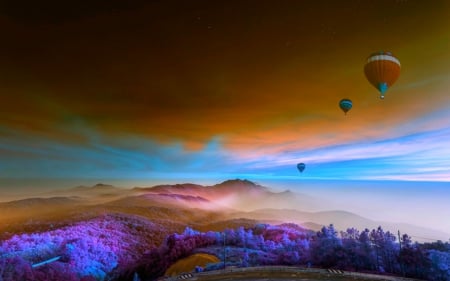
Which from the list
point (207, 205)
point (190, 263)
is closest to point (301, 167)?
point (207, 205)

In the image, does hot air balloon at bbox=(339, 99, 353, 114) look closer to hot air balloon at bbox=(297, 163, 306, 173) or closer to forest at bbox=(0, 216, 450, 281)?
hot air balloon at bbox=(297, 163, 306, 173)

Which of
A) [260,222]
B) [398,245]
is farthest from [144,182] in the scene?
[398,245]

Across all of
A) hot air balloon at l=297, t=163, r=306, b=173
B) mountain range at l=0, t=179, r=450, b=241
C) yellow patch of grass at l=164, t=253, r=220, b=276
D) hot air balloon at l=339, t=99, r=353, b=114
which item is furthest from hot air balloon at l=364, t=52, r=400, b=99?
yellow patch of grass at l=164, t=253, r=220, b=276

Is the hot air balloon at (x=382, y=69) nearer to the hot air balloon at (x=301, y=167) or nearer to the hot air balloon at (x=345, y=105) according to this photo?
the hot air balloon at (x=345, y=105)

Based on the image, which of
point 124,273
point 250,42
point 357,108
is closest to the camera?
point 250,42

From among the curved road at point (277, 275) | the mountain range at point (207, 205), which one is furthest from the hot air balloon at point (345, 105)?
the curved road at point (277, 275)

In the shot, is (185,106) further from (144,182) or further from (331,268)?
(331,268)

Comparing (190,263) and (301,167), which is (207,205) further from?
(301,167)
